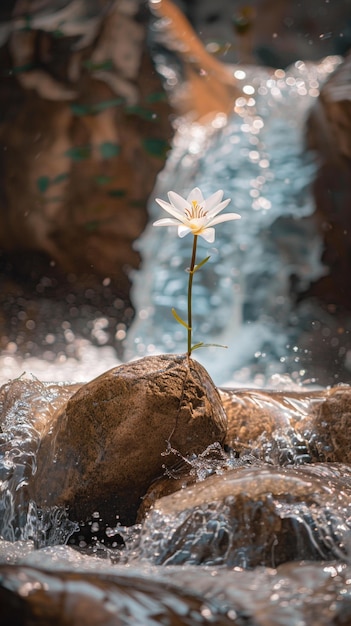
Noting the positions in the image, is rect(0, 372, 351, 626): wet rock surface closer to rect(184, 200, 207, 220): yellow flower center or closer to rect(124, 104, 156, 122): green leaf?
rect(184, 200, 207, 220): yellow flower center

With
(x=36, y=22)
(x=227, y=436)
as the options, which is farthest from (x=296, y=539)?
(x=36, y=22)

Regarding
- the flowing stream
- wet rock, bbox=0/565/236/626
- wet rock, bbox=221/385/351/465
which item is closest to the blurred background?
the flowing stream

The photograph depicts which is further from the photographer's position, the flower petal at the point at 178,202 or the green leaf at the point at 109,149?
the green leaf at the point at 109,149

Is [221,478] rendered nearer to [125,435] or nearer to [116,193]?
[125,435]

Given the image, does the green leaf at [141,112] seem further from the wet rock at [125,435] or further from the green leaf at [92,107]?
the wet rock at [125,435]

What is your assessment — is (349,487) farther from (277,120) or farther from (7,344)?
(277,120)

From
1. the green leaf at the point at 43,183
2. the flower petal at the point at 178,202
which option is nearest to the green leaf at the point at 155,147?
the green leaf at the point at 43,183
